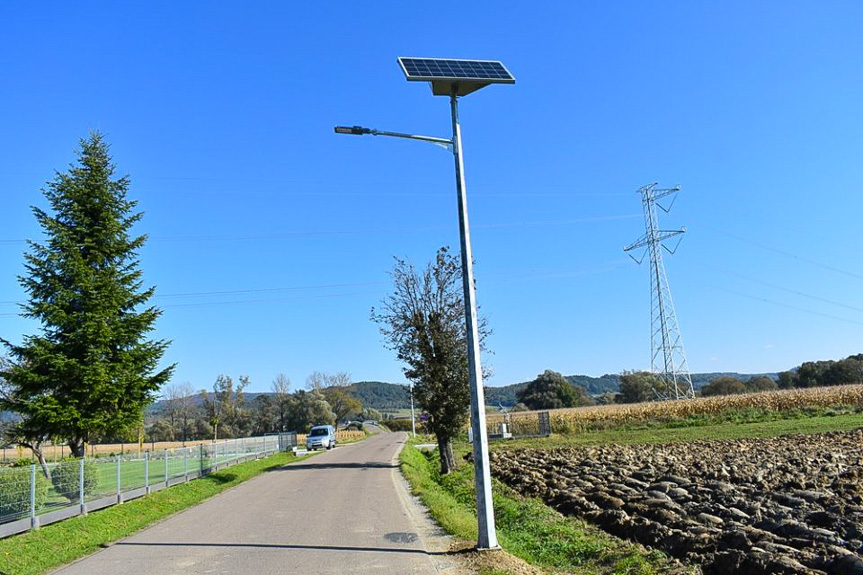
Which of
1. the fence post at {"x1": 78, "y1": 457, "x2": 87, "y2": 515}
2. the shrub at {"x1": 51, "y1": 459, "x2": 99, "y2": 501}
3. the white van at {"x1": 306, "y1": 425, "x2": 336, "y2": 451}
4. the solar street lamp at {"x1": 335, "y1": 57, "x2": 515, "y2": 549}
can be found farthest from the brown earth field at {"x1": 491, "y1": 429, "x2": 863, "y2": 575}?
the white van at {"x1": 306, "y1": 425, "x2": 336, "y2": 451}

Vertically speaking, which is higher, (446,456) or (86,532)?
(86,532)

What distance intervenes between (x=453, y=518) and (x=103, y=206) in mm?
19696

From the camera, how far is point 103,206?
26109 millimetres

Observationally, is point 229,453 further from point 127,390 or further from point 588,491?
point 588,491

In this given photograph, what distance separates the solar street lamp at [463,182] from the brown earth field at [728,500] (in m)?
3.03

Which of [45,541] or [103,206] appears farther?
[103,206]

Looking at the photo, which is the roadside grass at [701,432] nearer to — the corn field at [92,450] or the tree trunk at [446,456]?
the tree trunk at [446,456]

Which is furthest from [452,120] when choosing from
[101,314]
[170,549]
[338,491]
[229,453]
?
Result: [229,453]

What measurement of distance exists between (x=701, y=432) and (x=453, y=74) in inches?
1402

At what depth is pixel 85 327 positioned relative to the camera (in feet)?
77.9

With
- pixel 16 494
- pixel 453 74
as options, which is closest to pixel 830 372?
pixel 453 74

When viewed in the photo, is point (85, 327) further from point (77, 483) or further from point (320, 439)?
point (320, 439)

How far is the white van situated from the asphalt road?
33.5 metres

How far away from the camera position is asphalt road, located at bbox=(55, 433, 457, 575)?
10125 mm
